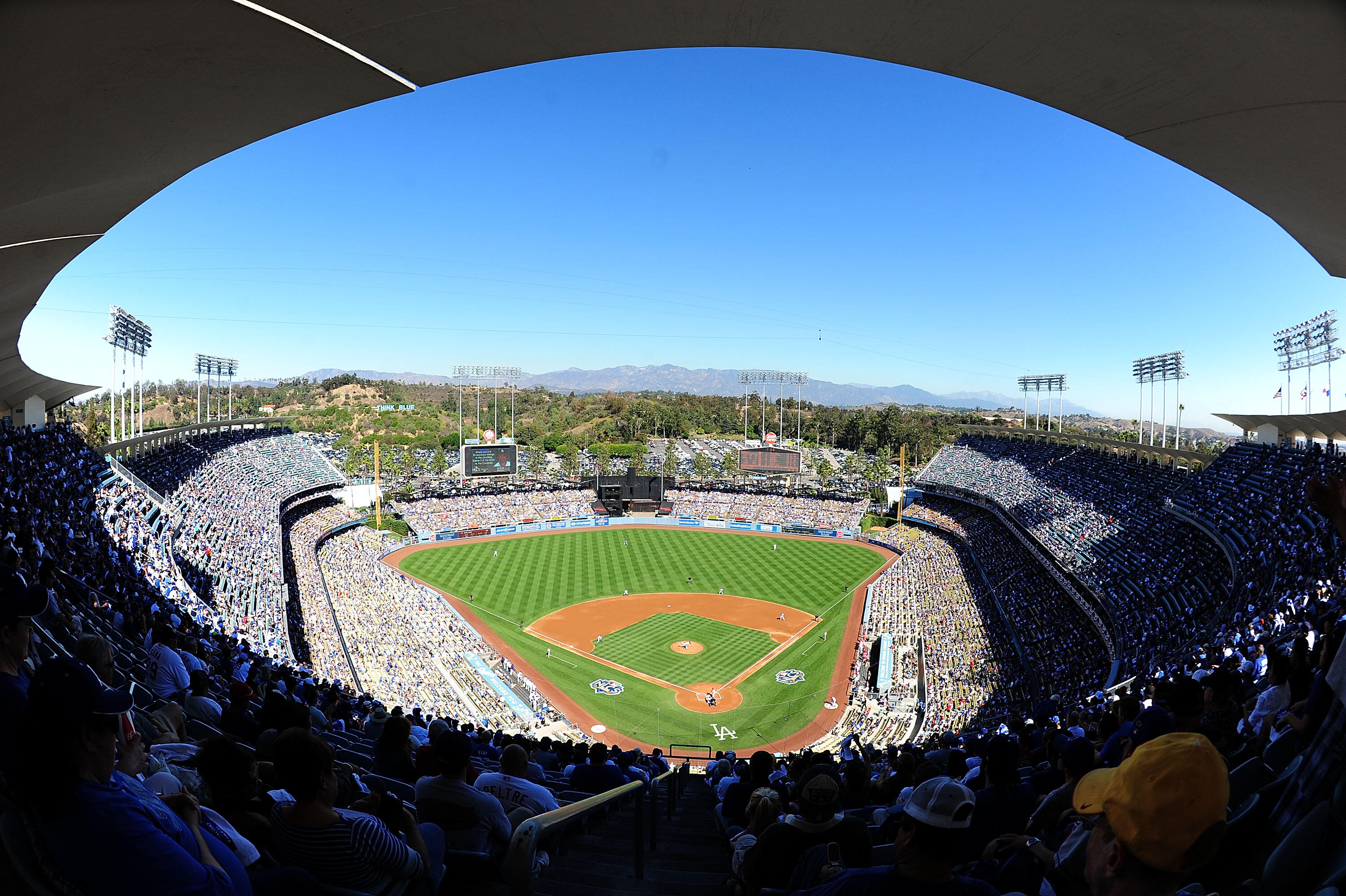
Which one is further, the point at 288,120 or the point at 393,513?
the point at 393,513

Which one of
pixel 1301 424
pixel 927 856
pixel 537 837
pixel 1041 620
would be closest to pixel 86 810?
pixel 537 837

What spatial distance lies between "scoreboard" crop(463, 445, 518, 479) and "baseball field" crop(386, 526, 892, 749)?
5624 mm

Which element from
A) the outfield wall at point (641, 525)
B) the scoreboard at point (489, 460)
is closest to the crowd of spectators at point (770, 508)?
the outfield wall at point (641, 525)

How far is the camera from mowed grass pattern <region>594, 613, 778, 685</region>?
→ 25.1 metres

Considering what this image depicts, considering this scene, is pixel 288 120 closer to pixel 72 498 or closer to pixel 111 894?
pixel 111 894

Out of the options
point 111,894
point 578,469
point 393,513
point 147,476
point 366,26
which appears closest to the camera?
point 111,894

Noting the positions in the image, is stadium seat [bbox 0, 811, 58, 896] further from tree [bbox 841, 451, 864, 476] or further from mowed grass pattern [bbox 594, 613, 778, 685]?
tree [bbox 841, 451, 864, 476]

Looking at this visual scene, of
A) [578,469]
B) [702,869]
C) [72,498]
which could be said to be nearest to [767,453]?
[578,469]

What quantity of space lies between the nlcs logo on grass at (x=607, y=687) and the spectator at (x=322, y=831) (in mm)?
21706

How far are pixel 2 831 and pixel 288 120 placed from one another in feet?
16.9

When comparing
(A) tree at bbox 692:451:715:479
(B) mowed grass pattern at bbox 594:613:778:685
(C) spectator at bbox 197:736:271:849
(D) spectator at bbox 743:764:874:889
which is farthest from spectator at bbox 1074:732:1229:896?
(A) tree at bbox 692:451:715:479

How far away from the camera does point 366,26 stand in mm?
3732

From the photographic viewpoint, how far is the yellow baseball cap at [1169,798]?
4.78 feet

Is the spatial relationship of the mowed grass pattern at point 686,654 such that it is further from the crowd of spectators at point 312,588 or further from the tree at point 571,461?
the tree at point 571,461
